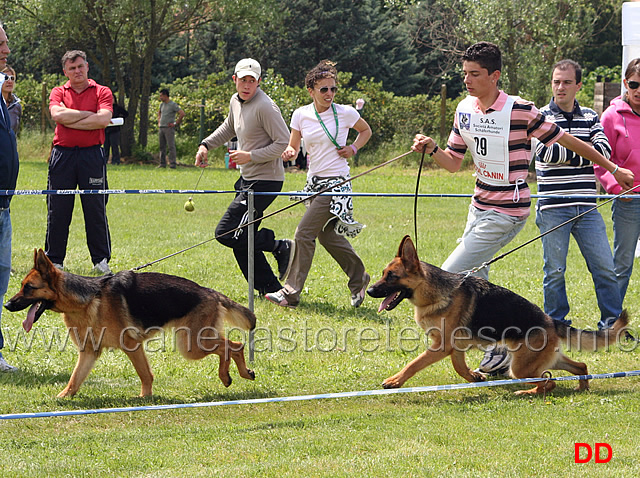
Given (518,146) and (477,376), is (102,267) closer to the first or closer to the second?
(477,376)

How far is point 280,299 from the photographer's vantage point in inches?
313

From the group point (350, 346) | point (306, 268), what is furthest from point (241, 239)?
point (350, 346)

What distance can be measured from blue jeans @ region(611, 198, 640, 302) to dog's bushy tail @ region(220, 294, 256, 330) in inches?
128

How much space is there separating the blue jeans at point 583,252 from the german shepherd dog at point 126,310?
2820 millimetres

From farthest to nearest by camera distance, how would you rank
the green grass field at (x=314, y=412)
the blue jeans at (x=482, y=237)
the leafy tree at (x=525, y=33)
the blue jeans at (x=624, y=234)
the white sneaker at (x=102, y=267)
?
the leafy tree at (x=525, y=33), the white sneaker at (x=102, y=267), the blue jeans at (x=624, y=234), the blue jeans at (x=482, y=237), the green grass field at (x=314, y=412)

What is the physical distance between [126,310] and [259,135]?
2952 mm

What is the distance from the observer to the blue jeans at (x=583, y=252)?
21.6ft

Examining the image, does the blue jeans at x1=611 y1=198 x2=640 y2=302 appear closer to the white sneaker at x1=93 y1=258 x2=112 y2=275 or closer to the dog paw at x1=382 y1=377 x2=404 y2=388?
the dog paw at x1=382 y1=377 x2=404 y2=388

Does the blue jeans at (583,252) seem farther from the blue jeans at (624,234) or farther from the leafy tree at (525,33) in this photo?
the leafy tree at (525,33)

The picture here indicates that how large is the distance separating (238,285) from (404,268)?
3.86 metres

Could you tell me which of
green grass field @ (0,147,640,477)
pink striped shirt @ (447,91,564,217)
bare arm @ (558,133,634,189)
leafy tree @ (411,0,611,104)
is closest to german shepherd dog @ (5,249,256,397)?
green grass field @ (0,147,640,477)

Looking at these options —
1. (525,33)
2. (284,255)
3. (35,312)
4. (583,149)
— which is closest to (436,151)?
(583,149)

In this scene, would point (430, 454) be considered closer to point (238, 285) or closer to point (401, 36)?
point (238, 285)
